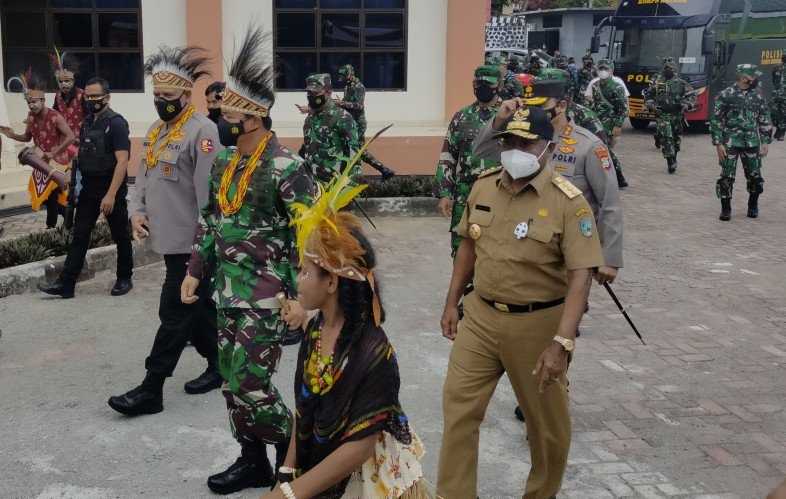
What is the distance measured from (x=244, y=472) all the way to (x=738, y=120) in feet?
30.9

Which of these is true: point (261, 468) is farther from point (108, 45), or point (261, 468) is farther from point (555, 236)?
point (108, 45)

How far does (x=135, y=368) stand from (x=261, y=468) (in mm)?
2156

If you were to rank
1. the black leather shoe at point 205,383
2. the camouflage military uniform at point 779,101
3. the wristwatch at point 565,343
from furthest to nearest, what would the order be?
the camouflage military uniform at point 779,101 → the black leather shoe at point 205,383 → the wristwatch at point 565,343

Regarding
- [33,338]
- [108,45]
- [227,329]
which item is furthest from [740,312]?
[108,45]

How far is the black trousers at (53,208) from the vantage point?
10.4 m

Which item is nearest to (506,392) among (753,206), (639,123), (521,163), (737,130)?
(521,163)

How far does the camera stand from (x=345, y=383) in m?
2.87

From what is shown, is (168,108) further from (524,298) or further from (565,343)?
(565,343)

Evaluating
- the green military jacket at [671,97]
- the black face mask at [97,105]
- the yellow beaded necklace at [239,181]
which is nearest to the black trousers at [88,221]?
the black face mask at [97,105]

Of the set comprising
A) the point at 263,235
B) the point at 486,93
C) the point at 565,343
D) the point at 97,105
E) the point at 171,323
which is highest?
the point at 486,93

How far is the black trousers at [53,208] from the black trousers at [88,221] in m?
2.41

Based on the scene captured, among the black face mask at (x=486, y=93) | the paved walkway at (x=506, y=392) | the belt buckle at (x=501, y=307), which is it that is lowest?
the paved walkway at (x=506, y=392)

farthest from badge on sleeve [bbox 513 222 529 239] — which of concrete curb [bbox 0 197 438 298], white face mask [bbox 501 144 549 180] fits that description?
concrete curb [bbox 0 197 438 298]

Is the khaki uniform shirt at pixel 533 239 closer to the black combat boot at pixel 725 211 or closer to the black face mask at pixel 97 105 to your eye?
the black face mask at pixel 97 105
